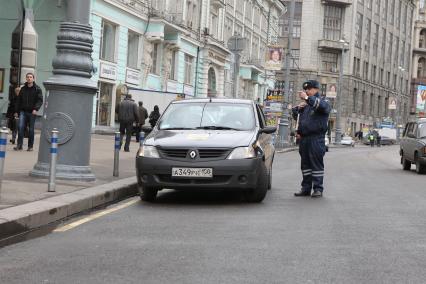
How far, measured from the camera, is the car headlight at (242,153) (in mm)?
9031

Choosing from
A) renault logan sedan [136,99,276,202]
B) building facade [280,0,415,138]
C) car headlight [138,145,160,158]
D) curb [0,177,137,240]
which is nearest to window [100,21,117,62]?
curb [0,177,137,240]

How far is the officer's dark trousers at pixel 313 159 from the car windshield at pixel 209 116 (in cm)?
99

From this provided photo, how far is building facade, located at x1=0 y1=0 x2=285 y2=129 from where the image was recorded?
28172 mm

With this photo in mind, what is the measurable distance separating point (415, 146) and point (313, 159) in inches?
379

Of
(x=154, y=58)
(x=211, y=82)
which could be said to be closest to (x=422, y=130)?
(x=154, y=58)

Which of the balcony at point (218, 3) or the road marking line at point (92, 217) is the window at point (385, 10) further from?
the road marking line at point (92, 217)

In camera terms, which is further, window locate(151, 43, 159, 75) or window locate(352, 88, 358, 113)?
window locate(352, 88, 358, 113)

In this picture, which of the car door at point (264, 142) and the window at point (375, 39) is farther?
the window at point (375, 39)

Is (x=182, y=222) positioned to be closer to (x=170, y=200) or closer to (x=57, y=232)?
(x=57, y=232)

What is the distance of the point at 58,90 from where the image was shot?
10031 mm

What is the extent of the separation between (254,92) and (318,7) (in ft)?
83.2

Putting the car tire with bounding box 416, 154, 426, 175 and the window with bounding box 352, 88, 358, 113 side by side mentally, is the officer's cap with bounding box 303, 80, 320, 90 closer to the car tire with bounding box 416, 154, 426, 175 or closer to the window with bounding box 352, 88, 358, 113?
the car tire with bounding box 416, 154, 426, 175

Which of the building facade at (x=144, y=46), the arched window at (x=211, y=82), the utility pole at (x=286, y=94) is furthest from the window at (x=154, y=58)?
the arched window at (x=211, y=82)

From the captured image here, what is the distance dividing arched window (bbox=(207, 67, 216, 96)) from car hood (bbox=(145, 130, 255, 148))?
121ft
